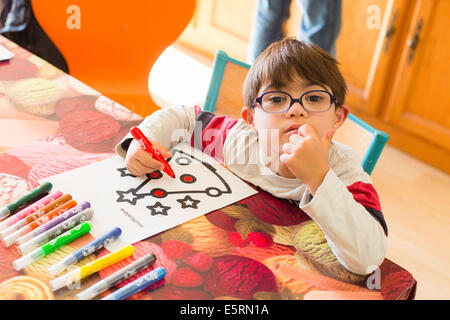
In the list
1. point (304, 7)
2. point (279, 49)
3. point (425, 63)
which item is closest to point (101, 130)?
point (279, 49)

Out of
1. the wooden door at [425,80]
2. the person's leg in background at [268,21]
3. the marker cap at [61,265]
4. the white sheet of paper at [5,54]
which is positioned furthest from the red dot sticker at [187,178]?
the wooden door at [425,80]

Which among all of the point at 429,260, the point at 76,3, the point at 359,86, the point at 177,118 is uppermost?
the point at 76,3

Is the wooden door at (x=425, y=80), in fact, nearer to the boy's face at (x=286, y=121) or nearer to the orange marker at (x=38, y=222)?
the boy's face at (x=286, y=121)

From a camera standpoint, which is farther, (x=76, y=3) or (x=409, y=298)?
(x=76, y=3)

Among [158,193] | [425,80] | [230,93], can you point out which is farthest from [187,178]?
[425,80]

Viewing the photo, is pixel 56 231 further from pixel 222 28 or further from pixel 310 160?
pixel 222 28

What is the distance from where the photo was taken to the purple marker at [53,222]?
2.29 feet

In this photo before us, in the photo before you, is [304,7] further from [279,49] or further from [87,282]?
[87,282]

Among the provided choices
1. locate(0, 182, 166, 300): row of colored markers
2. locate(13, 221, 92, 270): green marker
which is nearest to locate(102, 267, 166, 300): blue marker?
locate(0, 182, 166, 300): row of colored markers

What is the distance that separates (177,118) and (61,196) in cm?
35

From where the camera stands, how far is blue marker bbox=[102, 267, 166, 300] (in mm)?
625

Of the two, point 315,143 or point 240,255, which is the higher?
point 315,143

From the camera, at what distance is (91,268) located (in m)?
0.66

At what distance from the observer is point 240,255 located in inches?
28.7
